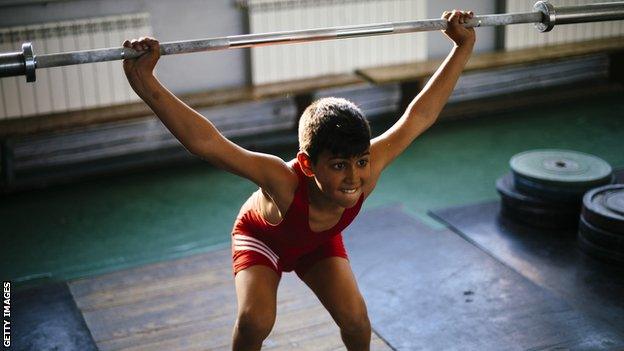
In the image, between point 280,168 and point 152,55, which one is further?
point 280,168

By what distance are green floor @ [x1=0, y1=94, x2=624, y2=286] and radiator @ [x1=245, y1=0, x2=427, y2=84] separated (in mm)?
670

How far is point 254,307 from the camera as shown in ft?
9.64

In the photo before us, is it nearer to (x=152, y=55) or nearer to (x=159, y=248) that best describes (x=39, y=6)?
(x=159, y=248)

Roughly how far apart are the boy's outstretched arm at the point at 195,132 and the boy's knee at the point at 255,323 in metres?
0.40

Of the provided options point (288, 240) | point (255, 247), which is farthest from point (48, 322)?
point (288, 240)

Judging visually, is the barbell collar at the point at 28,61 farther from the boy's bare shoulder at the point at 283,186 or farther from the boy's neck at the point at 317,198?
the boy's neck at the point at 317,198

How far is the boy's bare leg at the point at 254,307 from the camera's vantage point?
2.93 meters

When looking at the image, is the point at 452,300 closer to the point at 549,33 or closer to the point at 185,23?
the point at 185,23

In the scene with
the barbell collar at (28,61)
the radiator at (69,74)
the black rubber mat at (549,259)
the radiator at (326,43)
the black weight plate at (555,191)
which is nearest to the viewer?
the barbell collar at (28,61)

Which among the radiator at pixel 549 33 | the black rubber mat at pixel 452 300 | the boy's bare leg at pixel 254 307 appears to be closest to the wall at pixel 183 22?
the black rubber mat at pixel 452 300

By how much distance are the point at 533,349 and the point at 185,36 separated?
3.51 metres

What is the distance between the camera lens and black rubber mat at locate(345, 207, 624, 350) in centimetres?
396

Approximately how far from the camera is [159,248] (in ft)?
16.6

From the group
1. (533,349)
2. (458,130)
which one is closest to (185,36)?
(458,130)
